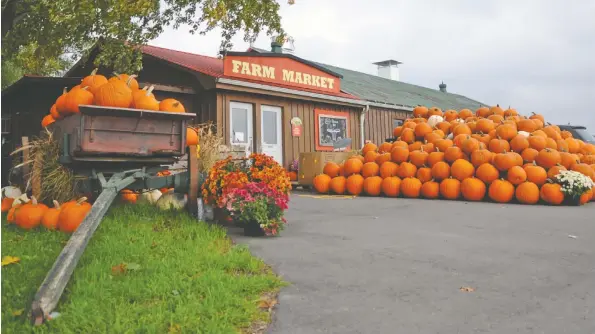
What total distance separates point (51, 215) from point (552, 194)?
807cm

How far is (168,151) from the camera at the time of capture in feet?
15.9

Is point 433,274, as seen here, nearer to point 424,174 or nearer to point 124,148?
point 124,148

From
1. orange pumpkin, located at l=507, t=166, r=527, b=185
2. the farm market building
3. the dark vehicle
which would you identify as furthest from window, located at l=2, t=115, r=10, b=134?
the dark vehicle

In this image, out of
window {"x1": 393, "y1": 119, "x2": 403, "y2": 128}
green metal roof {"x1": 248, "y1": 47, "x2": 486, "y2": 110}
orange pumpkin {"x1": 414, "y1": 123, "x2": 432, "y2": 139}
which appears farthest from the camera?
window {"x1": 393, "y1": 119, "x2": 403, "y2": 128}

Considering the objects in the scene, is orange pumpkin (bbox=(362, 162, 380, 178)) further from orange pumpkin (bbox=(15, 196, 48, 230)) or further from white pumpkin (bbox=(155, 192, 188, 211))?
orange pumpkin (bbox=(15, 196, 48, 230))

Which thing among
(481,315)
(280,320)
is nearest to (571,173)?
(481,315)

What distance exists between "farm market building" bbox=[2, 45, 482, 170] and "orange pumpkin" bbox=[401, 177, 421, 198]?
4013 mm

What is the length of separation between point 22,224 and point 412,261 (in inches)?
160

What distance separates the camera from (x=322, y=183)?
409 inches

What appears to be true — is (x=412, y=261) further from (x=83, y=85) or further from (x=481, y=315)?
(x=83, y=85)

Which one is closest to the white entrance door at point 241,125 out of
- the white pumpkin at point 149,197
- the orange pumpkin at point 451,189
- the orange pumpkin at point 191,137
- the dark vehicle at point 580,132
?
the orange pumpkin at point 451,189

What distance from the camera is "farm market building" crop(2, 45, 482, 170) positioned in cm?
1127

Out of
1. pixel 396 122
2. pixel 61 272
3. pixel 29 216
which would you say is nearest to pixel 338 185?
pixel 29 216

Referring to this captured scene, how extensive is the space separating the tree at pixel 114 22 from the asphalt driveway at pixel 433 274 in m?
5.21
